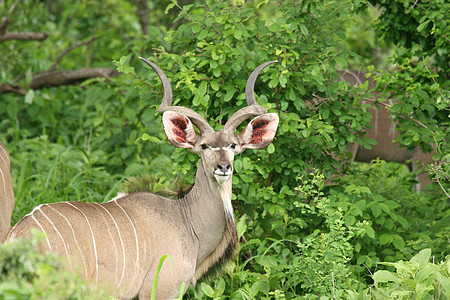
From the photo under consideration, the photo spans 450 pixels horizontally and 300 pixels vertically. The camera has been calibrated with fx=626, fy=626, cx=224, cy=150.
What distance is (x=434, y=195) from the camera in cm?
462

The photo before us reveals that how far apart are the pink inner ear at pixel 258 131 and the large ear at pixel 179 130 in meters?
0.33

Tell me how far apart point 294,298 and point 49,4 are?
249 inches

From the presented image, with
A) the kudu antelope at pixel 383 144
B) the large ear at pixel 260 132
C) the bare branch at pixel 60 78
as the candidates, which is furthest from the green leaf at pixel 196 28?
the bare branch at pixel 60 78

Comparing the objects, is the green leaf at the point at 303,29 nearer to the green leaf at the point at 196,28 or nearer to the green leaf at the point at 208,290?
the green leaf at the point at 196,28

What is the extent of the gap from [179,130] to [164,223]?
50 centimetres

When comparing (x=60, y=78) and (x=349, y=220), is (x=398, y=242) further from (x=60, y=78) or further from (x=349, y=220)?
(x=60, y=78)

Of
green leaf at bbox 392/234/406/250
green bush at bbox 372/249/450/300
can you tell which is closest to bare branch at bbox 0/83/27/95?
green leaf at bbox 392/234/406/250

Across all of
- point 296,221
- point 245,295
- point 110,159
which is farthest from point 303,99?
point 110,159

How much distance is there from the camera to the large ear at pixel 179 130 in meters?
3.26

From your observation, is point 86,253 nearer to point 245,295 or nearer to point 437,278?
point 245,295

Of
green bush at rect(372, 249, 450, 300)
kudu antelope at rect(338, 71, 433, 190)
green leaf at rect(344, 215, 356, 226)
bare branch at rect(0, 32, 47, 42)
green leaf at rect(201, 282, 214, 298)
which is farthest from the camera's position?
Answer: bare branch at rect(0, 32, 47, 42)

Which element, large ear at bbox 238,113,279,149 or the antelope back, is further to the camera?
large ear at bbox 238,113,279,149

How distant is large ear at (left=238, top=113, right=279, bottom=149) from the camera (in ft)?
11.2

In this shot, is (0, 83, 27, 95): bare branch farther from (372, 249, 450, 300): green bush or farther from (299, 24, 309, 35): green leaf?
(372, 249, 450, 300): green bush
